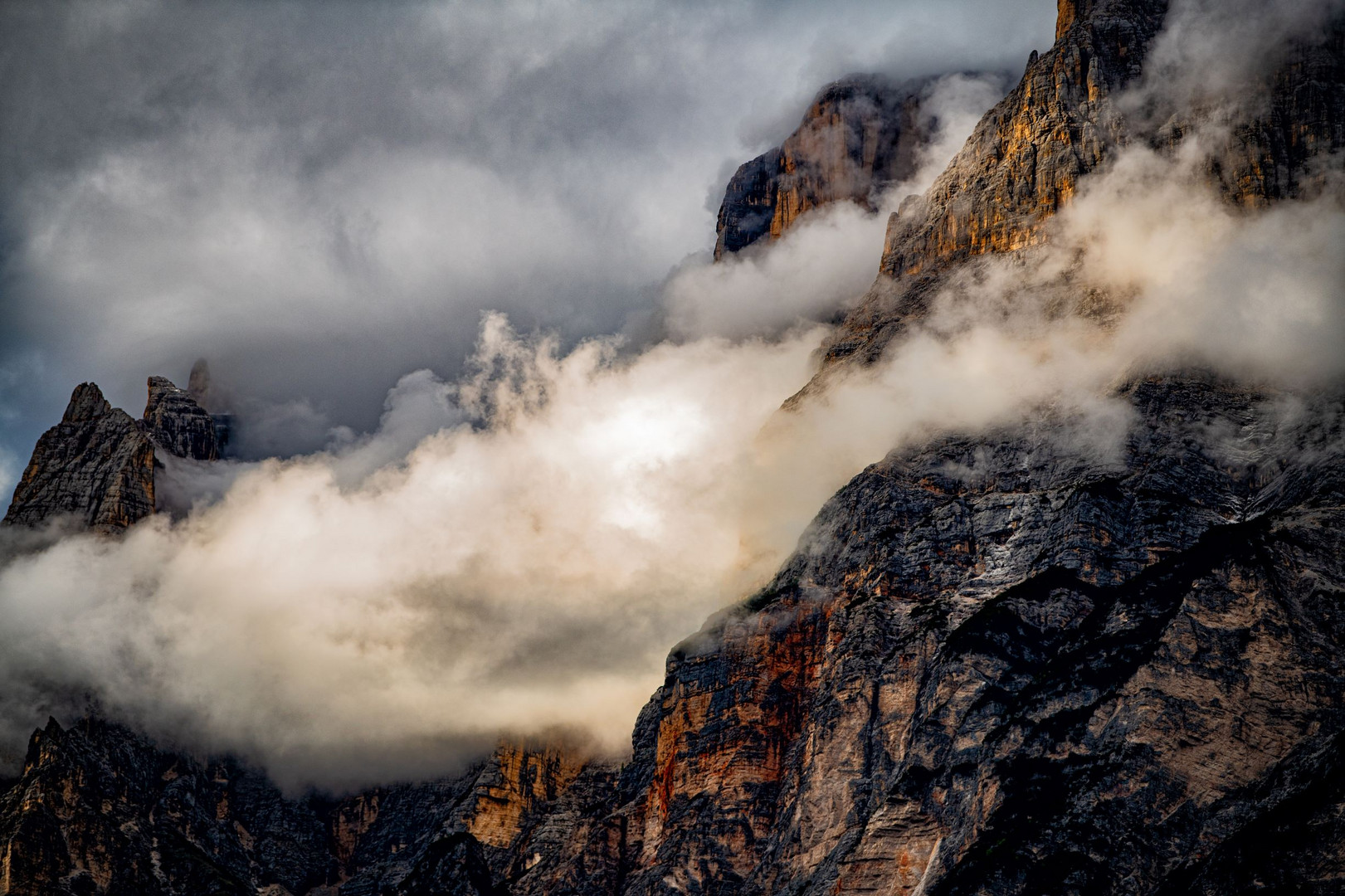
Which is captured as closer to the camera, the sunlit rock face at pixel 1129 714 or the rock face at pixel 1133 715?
the rock face at pixel 1133 715

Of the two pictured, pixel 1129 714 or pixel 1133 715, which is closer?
pixel 1133 715

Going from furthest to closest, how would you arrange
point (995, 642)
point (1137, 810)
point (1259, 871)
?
point (995, 642), point (1137, 810), point (1259, 871)

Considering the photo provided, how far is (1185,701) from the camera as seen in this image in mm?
161500

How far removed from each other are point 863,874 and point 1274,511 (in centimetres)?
7133

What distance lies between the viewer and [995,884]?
15638 centimetres

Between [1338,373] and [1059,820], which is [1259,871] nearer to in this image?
[1059,820]

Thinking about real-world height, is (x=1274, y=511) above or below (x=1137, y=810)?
above

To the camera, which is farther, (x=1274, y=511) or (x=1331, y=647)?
(x=1274, y=511)

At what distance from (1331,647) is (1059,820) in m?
37.2

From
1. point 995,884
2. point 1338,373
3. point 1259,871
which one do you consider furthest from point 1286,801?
point 1338,373

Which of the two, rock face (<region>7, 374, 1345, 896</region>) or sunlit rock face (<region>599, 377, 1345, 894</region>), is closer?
rock face (<region>7, 374, 1345, 896</region>)

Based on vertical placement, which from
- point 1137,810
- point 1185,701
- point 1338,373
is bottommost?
point 1137,810

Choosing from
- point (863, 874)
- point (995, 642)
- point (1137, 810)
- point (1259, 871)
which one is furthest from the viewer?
point (995, 642)

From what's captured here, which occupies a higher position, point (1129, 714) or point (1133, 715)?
point (1129, 714)
